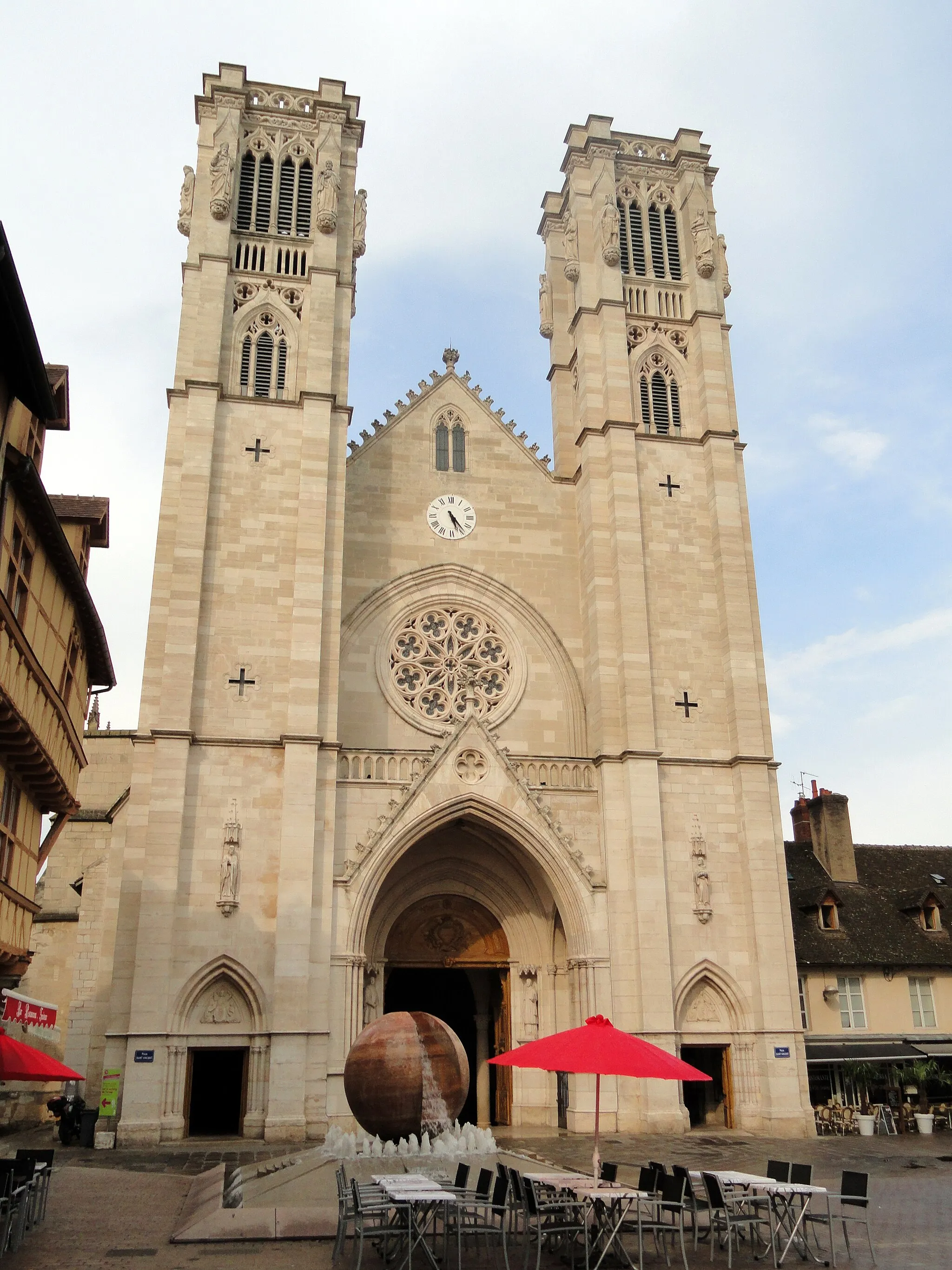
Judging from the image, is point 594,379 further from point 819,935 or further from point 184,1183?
point 184,1183

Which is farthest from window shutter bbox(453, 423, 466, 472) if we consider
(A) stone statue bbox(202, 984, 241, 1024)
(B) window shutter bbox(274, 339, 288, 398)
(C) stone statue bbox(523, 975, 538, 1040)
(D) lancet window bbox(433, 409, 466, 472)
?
(A) stone statue bbox(202, 984, 241, 1024)

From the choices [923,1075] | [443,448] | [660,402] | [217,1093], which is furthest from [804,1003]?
[443,448]

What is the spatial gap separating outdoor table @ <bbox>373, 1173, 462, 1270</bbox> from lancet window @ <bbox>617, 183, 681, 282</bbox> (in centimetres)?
2520

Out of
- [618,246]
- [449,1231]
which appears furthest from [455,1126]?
[618,246]

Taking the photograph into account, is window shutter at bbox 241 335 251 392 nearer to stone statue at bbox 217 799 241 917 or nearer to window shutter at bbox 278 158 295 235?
window shutter at bbox 278 158 295 235

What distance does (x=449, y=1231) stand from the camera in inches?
417

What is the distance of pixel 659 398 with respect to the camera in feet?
96.8

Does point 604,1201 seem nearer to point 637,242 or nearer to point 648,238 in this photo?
point 637,242

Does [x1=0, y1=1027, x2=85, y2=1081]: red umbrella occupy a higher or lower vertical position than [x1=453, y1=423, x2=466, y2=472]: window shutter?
lower

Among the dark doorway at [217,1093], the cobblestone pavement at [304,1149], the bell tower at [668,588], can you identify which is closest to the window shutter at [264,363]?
the bell tower at [668,588]

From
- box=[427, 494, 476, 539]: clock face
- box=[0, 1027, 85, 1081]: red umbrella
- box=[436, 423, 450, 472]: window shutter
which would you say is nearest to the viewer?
box=[0, 1027, 85, 1081]: red umbrella

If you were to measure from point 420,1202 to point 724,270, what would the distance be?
26.7m

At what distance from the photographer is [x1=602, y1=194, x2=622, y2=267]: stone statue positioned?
96.2ft

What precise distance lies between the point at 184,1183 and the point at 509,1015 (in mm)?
10240
